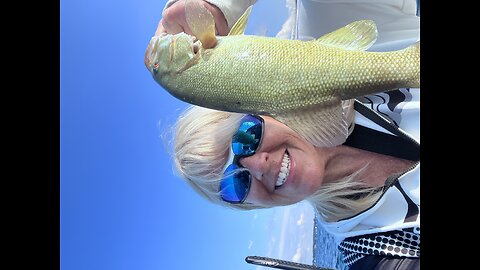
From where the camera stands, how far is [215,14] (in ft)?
1.89

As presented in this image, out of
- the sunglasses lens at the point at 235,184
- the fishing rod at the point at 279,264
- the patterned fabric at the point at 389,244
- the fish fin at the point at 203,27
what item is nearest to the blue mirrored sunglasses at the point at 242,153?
the sunglasses lens at the point at 235,184

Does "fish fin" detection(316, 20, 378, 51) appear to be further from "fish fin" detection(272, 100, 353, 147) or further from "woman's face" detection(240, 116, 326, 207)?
"woman's face" detection(240, 116, 326, 207)

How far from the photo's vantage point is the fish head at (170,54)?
498 mm

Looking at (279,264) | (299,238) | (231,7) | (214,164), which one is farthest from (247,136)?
(299,238)

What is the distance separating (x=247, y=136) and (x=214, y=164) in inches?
6.5

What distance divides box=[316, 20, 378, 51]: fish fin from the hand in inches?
5.5

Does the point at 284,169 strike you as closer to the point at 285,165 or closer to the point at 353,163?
the point at 285,165

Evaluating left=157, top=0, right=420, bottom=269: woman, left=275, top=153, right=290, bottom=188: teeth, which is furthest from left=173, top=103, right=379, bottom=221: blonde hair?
left=275, top=153, right=290, bottom=188: teeth

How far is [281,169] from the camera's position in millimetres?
981

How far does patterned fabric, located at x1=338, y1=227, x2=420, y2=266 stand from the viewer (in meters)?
0.96
